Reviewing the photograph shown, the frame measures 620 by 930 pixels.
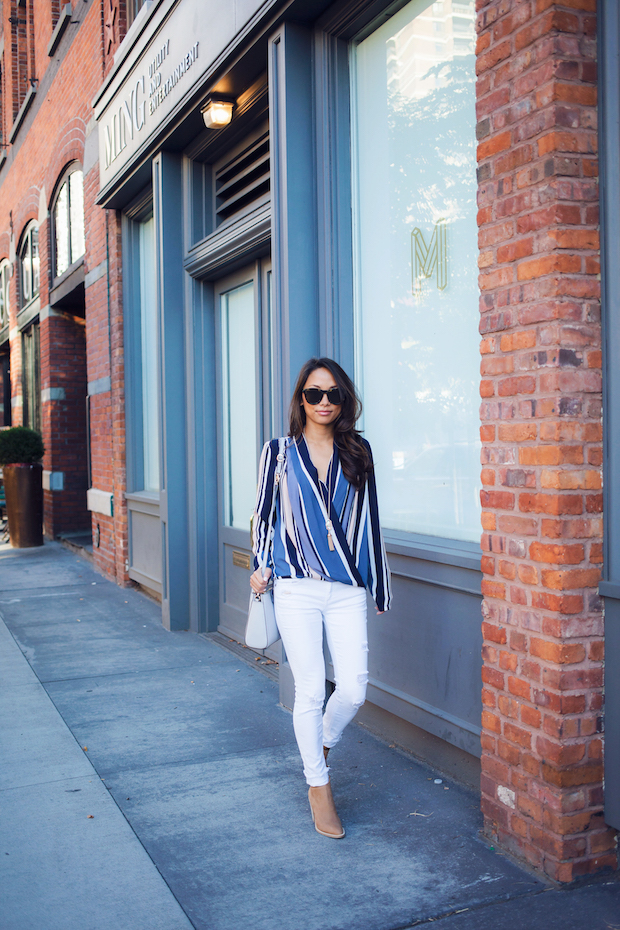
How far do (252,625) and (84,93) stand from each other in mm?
8387

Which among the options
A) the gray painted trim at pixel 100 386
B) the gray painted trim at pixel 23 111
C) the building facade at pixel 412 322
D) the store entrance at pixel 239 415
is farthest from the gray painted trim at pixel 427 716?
the gray painted trim at pixel 23 111

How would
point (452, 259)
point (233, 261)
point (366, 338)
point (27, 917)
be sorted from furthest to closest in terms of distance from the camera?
point (233, 261) < point (366, 338) < point (452, 259) < point (27, 917)

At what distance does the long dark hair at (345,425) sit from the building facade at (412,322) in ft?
1.65

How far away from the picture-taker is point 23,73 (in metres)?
15.1

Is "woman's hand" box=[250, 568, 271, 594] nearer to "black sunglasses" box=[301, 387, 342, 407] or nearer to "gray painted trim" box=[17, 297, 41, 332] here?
"black sunglasses" box=[301, 387, 342, 407]

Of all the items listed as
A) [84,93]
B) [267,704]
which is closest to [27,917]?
[267,704]

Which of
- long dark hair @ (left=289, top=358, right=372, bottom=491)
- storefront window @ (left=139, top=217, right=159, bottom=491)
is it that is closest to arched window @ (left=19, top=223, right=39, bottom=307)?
storefront window @ (left=139, top=217, right=159, bottom=491)

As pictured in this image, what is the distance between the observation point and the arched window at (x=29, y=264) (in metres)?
14.1

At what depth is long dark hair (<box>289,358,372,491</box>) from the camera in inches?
135

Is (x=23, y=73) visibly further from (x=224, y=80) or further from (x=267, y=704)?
(x=267, y=704)

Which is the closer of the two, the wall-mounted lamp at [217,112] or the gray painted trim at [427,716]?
the gray painted trim at [427,716]

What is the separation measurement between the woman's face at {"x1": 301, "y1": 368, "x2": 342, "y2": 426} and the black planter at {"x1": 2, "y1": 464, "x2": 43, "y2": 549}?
9.86m

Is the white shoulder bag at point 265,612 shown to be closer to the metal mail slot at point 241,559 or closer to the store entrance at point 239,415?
the store entrance at point 239,415

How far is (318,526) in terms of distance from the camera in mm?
3354
